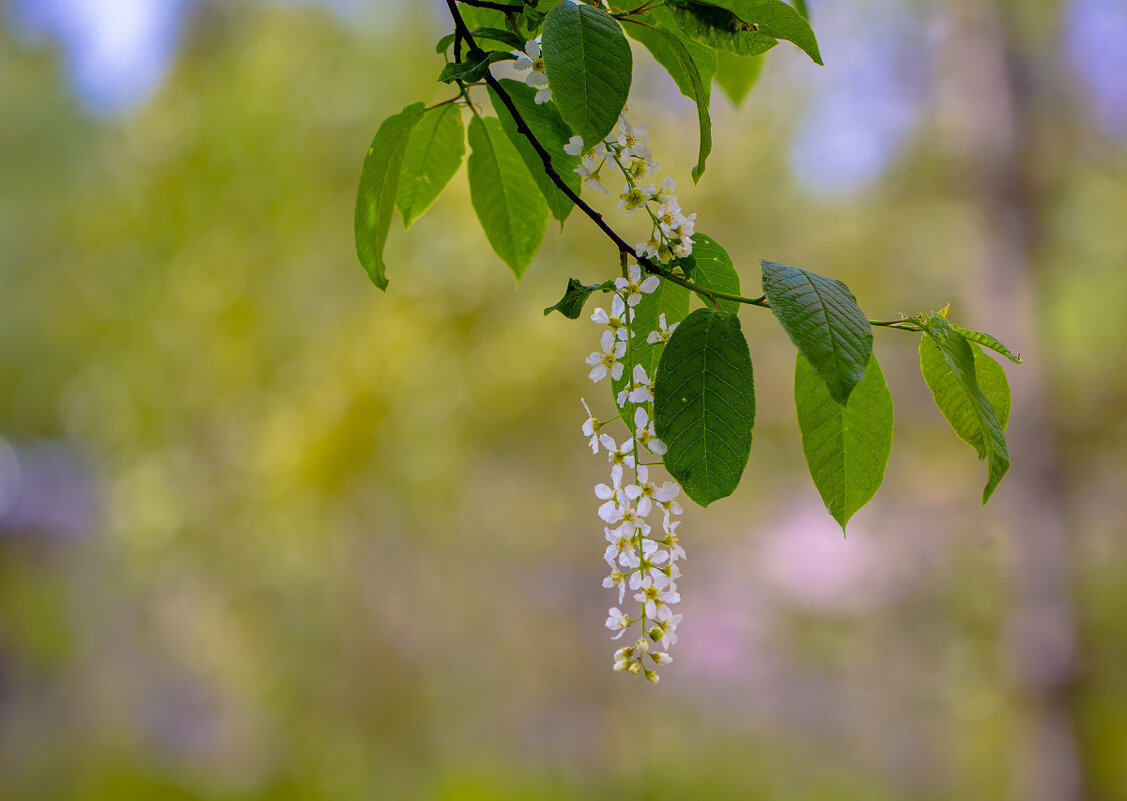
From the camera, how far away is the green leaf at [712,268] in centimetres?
45

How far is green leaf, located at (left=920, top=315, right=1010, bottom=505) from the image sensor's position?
39 cm

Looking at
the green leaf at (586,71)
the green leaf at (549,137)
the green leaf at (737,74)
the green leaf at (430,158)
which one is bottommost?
the green leaf at (586,71)

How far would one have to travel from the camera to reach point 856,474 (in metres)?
0.43

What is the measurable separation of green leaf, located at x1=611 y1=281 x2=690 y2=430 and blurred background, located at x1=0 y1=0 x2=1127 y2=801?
2537mm

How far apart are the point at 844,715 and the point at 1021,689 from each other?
75.2 inches

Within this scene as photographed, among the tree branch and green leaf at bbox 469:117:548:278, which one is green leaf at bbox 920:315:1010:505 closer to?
the tree branch

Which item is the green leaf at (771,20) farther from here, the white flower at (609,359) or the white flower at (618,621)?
the white flower at (618,621)

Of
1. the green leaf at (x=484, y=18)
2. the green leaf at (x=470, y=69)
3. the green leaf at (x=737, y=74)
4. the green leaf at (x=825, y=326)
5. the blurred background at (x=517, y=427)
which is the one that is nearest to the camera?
the green leaf at (x=825, y=326)

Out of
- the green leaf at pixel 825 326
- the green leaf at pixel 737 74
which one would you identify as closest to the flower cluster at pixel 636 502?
the green leaf at pixel 825 326

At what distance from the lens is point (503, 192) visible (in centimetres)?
60

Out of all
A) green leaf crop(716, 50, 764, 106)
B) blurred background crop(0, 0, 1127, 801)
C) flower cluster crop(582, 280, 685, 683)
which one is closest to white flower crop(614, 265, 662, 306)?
flower cluster crop(582, 280, 685, 683)

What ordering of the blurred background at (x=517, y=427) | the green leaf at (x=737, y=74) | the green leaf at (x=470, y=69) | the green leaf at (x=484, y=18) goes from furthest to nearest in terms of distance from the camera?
1. the blurred background at (x=517, y=427)
2. the green leaf at (x=737, y=74)
3. the green leaf at (x=484, y=18)
4. the green leaf at (x=470, y=69)

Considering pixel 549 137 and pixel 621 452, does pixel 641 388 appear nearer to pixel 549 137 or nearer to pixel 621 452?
pixel 621 452

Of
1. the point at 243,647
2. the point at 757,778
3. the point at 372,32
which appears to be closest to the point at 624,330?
the point at 372,32
